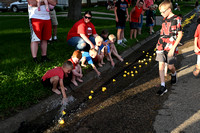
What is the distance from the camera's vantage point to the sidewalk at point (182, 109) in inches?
125

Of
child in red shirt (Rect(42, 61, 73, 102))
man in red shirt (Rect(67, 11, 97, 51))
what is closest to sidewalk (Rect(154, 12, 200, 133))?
child in red shirt (Rect(42, 61, 73, 102))

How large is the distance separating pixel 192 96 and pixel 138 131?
1.83m

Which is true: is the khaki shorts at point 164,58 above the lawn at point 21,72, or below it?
above

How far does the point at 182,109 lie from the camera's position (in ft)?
12.3

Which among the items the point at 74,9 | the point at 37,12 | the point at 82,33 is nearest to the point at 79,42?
the point at 82,33

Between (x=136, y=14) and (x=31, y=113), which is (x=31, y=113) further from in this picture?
(x=136, y=14)

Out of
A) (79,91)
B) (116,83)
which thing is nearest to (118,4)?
(116,83)

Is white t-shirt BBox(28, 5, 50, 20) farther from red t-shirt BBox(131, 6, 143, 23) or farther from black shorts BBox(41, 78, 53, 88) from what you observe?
red t-shirt BBox(131, 6, 143, 23)

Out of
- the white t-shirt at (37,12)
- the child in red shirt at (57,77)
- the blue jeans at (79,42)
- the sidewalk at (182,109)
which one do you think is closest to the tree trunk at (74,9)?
the blue jeans at (79,42)

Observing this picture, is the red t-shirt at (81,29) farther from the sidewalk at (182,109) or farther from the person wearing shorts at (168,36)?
the sidewalk at (182,109)

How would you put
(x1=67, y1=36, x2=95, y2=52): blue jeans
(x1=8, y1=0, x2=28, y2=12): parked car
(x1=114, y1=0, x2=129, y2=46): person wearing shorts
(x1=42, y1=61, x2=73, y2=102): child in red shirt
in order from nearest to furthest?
(x1=42, y1=61, x2=73, y2=102): child in red shirt, (x1=67, y1=36, x2=95, y2=52): blue jeans, (x1=114, y1=0, x2=129, y2=46): person wearing shorts, (x1=8, y1=0, x2=28, y2=12): parked car

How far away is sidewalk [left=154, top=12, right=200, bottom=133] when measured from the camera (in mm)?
3184

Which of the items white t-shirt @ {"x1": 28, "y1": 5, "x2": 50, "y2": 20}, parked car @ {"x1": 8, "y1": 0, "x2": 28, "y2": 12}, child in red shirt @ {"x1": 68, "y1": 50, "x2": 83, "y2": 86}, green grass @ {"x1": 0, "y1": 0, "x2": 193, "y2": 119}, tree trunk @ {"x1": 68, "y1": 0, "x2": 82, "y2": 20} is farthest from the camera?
parked car @ {"x1": 8, "y1": 0, "x2": 28, "y2": 12}

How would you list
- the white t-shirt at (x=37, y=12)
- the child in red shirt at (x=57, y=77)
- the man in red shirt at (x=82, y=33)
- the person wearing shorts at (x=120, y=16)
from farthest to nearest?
the person wearing shorts at (x=120, y=16), the man in red shirt at (x=82, y=33), the white t-shirt at (x=37, y=12), the child in red shirt at (x=57, y=77)
